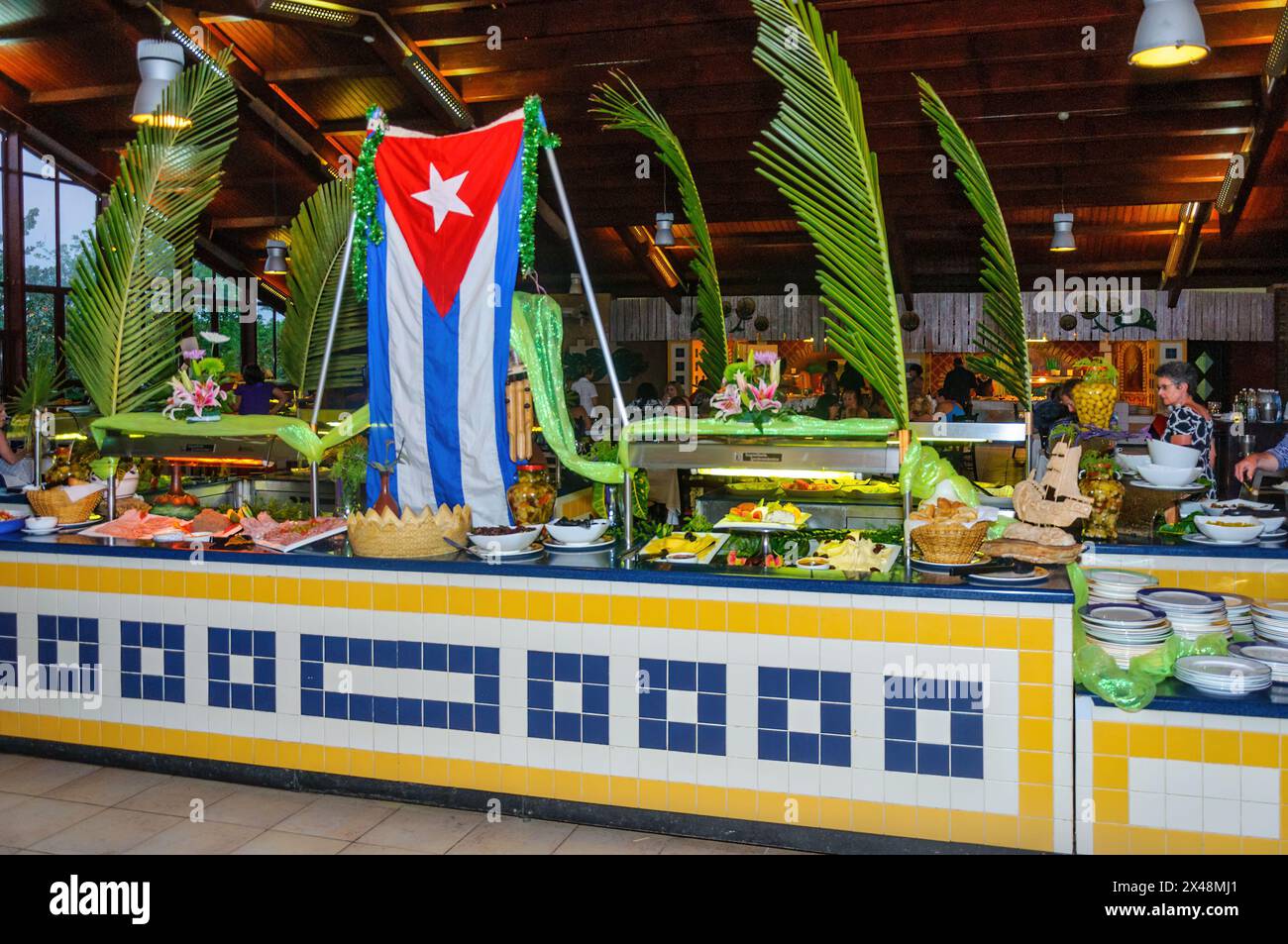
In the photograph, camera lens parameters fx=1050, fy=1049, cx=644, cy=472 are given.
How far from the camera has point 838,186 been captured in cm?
381

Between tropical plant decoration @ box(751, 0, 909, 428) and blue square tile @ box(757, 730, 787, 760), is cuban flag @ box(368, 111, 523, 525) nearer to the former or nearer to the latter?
tropical plant decoration @ box(751, 0, 909, 428)

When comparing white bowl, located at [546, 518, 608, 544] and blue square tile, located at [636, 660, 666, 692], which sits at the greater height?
white bowl, located at [546, 518, 608, 544]

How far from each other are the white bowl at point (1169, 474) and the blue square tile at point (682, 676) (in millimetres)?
2203

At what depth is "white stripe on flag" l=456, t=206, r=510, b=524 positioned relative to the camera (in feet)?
13.8

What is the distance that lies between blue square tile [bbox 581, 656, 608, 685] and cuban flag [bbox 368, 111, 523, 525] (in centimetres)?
107

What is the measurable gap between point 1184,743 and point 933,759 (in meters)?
0.70

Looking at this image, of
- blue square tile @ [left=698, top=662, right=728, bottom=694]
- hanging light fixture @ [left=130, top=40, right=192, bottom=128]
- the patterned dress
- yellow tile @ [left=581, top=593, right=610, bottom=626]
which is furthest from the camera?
hanging light fixture @ [left=130, top=40, right=192, bottom=128]

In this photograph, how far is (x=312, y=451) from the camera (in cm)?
458

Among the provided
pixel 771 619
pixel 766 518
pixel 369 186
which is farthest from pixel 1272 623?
pixel 369 186

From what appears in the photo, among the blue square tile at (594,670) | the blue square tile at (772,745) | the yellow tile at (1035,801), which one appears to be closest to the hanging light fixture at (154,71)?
the blue square tile at (594,670)

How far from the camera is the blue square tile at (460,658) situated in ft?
12.0

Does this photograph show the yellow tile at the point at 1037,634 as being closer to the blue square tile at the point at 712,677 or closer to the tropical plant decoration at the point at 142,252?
the blue square tile at the point at 712,677

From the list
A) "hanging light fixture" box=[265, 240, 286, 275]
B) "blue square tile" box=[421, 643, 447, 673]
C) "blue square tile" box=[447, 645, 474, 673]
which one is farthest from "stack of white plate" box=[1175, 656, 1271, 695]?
"hanging light fixture" box=[265, 240, 286, 275]
